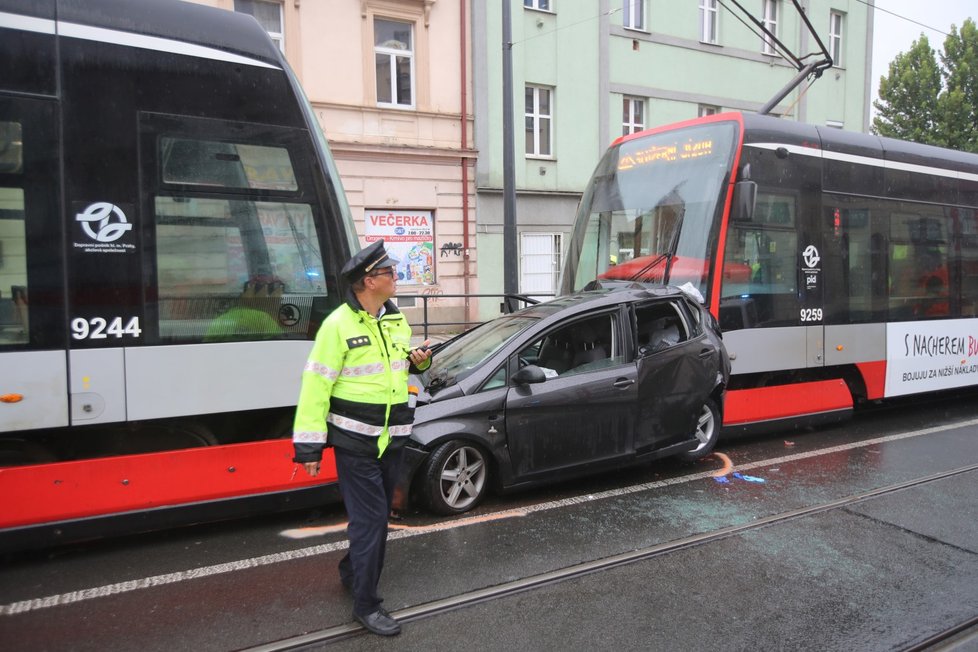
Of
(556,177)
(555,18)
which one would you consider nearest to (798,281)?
(556,177)

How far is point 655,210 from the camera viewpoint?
7547mm

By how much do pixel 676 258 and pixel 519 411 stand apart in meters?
3.01

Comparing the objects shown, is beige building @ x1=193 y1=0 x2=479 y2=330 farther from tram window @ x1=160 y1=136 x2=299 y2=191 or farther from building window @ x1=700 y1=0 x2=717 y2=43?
tram window @ x1=160 y1=136 x2=299 y2=191

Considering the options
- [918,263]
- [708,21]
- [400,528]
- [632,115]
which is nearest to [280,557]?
[400,528]

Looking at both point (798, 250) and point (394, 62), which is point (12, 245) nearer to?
point (798, 250)

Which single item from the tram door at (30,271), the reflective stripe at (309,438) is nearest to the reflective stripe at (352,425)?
the reflective stripe at (309,438)

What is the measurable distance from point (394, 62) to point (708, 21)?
9.70 m

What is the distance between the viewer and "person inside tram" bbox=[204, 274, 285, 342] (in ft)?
15.2

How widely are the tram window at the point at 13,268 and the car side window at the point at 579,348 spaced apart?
3306 mm

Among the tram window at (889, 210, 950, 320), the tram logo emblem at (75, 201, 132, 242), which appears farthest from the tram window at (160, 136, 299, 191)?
the tram window at (889, 210, 950, 320)

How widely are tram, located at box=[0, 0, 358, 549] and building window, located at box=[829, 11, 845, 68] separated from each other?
22.9m

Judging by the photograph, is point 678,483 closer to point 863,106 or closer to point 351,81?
point 351,81

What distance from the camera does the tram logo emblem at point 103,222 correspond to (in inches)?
165

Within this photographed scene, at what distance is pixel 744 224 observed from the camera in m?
7.13
